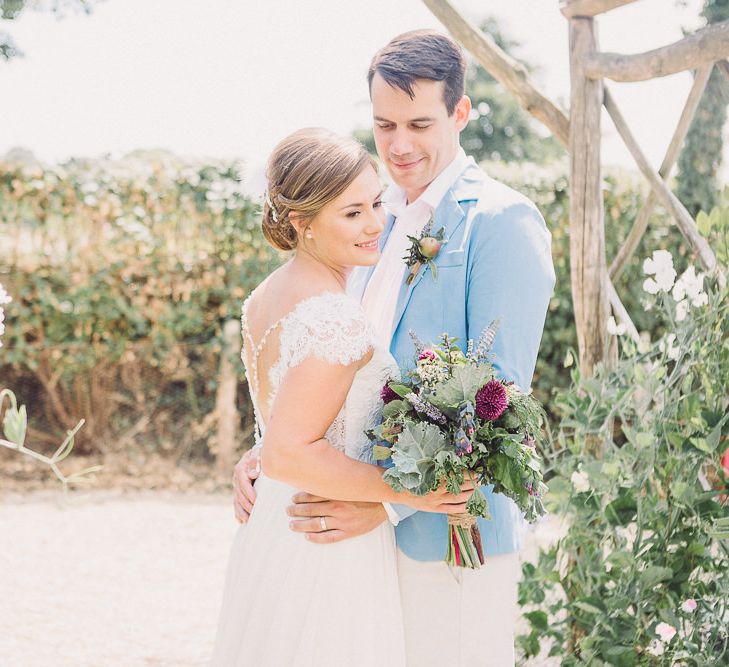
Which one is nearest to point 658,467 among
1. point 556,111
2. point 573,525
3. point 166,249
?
point 573,525

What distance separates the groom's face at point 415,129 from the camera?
7.87 feet

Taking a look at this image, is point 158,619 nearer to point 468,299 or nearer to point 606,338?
point 606,338

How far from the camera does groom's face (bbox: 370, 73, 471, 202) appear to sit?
94.4 inches

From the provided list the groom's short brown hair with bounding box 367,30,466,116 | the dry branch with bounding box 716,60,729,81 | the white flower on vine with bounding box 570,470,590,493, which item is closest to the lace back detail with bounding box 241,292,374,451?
the groom's short brown hair with bounding box 367,30,466,116

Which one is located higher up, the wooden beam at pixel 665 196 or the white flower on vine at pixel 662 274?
the wooden beam at pixel 665 196

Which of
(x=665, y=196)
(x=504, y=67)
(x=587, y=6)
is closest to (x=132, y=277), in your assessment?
(x=504, y=67)

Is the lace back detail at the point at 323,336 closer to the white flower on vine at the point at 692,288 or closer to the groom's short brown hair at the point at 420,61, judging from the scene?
the groom's short brown hair at the point at 420,61

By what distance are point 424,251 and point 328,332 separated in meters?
0.47

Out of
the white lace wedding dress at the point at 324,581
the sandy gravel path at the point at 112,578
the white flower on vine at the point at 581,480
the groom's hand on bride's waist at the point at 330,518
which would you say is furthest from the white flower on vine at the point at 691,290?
the sandy gravel path at the point at 112,578

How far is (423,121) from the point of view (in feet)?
7.93

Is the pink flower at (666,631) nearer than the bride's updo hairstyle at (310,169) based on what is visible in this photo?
No

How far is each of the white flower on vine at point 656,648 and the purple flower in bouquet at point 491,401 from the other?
152 cm

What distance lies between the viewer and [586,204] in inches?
135

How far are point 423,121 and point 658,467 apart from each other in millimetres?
1482
